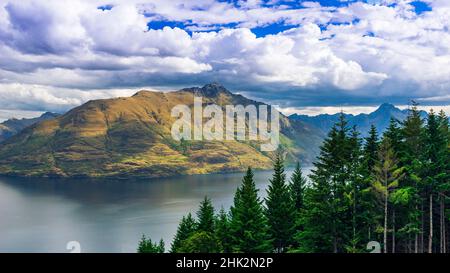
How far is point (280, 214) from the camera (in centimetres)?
5825

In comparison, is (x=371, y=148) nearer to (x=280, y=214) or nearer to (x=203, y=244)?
(x=280, y=214)

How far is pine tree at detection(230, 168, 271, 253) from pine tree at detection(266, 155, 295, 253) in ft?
10.8

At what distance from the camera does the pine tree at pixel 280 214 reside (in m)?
57.7

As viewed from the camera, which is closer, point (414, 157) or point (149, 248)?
point (414, 157)

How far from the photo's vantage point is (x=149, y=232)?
518 ft

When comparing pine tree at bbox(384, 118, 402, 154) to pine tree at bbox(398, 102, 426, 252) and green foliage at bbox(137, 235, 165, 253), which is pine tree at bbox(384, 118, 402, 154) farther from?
green foliage at bbox(137, 235, 165, 253)

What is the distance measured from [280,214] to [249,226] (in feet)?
21.6

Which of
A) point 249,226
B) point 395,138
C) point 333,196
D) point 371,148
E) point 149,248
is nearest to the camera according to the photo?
point 333,196

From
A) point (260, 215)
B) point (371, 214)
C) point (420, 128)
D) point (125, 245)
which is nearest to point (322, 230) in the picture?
point (371, 214)

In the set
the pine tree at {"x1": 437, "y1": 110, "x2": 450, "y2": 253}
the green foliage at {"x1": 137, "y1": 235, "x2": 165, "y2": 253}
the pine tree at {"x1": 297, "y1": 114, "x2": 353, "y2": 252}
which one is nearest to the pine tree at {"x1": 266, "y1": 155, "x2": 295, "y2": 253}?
the pine tree at {"x1": 297, "y1": 114, "x2": 353, "y2": 252}

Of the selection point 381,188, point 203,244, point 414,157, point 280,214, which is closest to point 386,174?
point 381,188

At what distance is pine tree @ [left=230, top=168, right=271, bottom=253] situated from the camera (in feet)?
173

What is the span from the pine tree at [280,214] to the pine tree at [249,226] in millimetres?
3298
